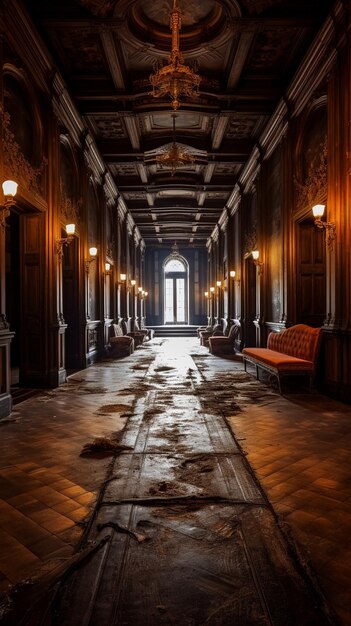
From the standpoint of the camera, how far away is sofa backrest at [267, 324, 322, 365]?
6870mm

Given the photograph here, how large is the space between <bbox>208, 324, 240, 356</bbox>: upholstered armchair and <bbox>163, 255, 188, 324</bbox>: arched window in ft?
52.7

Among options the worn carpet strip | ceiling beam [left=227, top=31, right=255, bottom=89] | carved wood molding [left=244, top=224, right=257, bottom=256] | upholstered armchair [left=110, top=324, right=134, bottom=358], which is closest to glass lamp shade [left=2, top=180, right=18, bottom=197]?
the worn carpet strip

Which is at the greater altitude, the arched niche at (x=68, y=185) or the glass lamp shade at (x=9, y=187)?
the arched niche at (x=68, y=185)

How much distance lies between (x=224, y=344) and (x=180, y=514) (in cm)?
1143

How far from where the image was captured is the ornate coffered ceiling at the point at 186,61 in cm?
670

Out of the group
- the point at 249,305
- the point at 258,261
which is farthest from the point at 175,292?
the point at 258,261

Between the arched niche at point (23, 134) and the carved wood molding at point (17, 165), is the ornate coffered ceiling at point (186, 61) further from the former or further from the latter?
the carved wood molding at point (17, 165)

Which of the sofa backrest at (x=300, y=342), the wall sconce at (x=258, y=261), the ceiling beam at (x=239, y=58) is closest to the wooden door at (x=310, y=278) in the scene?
the sofa backrest at (x=300, y=342)

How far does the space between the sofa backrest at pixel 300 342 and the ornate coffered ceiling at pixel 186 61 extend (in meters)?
4.93

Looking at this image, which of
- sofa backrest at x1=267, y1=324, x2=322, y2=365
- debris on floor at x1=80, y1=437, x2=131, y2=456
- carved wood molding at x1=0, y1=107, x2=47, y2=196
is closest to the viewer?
debris on floor at x1=80, y1=437, x2=131, y2=456

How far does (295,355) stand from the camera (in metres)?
7.55

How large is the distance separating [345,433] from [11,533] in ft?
11.5

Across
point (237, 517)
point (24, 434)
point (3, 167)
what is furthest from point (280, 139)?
point (237, 517)

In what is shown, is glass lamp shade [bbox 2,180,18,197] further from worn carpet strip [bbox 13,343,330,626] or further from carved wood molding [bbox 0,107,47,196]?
worn carpet strip [bbox 13,343,330,626]
